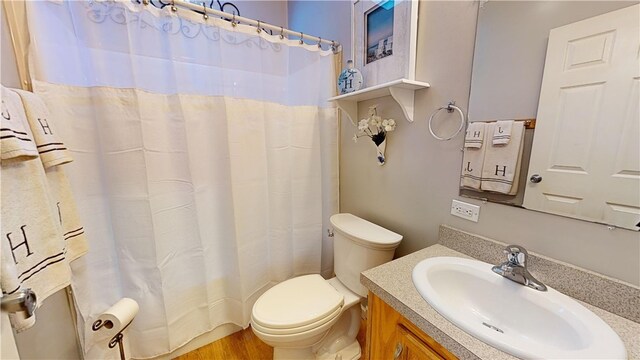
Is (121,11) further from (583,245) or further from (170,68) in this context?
(583,245)

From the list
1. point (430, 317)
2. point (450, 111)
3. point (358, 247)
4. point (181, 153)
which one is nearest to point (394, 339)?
point (430, 317)

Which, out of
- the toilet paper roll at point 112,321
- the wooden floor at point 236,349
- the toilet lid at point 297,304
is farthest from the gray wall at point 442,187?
the toilet paper roll at point 112,321

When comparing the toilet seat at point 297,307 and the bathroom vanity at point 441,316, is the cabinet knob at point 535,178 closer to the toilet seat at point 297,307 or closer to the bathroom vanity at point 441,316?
the bathroom vanity at point 441,316

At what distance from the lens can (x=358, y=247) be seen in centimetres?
130

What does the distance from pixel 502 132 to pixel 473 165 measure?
0.16 meters

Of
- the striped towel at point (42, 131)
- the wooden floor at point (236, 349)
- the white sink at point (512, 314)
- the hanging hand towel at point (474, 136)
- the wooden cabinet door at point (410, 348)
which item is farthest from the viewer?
the wooden floor at point (236, 349)

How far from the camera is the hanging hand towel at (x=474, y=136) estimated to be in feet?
3.21

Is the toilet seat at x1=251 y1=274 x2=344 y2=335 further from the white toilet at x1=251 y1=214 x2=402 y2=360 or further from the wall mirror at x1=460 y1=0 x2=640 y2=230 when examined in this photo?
the wall mirror at x1=460 y1=0 x2=640 y2=230

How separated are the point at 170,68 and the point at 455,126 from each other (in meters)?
1.36

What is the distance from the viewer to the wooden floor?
58.4 inches

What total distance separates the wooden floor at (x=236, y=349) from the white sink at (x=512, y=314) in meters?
0.92

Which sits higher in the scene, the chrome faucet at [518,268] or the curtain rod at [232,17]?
the curtain rod at [232,17]

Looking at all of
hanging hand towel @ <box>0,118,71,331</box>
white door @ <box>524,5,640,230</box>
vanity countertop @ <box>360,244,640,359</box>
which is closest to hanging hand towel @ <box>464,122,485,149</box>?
white door @ <box>524,5,640,230</box>

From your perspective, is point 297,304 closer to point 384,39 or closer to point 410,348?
point 410,348
